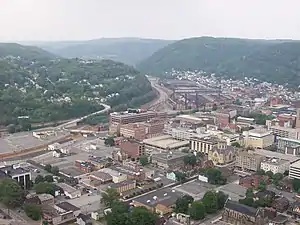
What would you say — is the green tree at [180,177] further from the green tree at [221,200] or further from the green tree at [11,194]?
the green tree at [11,194]

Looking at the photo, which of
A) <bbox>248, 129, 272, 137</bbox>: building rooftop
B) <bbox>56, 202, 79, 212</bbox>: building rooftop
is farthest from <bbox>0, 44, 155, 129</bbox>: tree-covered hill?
<bbox>56, 202, 79, 212</bbox>: building rooftop

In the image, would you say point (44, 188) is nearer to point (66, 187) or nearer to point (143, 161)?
point (66, 187)

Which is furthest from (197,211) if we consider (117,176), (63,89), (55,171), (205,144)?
(63,89)

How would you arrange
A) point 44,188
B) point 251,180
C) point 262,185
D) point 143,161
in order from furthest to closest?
point 143,161
point 251,180
point 262,185
point 44,188

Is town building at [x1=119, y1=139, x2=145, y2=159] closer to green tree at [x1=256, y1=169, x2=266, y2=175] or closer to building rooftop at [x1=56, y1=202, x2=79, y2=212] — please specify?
green tree at [x1=256, y1=169, x2=266, y2=175]

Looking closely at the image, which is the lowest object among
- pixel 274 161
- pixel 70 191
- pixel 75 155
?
pixel 75 155

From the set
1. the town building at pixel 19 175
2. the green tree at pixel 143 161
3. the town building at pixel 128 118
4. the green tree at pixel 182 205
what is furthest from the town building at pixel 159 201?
the town building at pixel 128 118

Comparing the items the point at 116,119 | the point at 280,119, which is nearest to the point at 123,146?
the point at 116,119
